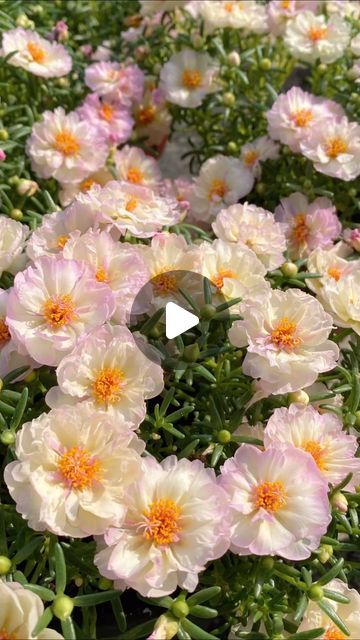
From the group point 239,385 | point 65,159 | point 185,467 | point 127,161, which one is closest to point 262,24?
point 127,161

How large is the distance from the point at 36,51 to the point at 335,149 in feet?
3.26

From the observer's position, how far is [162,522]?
1281 millimetres

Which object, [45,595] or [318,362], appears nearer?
[45,595]

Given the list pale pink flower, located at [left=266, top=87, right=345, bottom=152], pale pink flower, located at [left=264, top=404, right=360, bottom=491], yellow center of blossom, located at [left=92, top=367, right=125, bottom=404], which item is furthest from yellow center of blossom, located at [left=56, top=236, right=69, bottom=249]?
pale pink flower, located at [left=266, top=87, right=345, bottom=152]

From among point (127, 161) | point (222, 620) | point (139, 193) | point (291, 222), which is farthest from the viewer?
point (127, 161)

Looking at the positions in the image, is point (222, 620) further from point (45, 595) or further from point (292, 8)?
point (292, 8)

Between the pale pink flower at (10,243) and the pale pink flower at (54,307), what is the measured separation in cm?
19

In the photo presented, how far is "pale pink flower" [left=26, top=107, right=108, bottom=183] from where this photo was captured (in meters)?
2.23

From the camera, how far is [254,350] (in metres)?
1.46

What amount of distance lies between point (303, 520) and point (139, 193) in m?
0.96

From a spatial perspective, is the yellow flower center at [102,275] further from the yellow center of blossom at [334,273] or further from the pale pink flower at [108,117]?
the pale pink flower at [108,117]

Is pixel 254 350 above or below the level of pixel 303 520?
above

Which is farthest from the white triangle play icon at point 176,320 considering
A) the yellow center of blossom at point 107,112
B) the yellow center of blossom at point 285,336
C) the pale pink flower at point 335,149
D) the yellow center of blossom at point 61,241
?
the yellow center of blossom at point 107,112

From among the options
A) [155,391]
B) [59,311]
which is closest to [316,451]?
[155,391]
